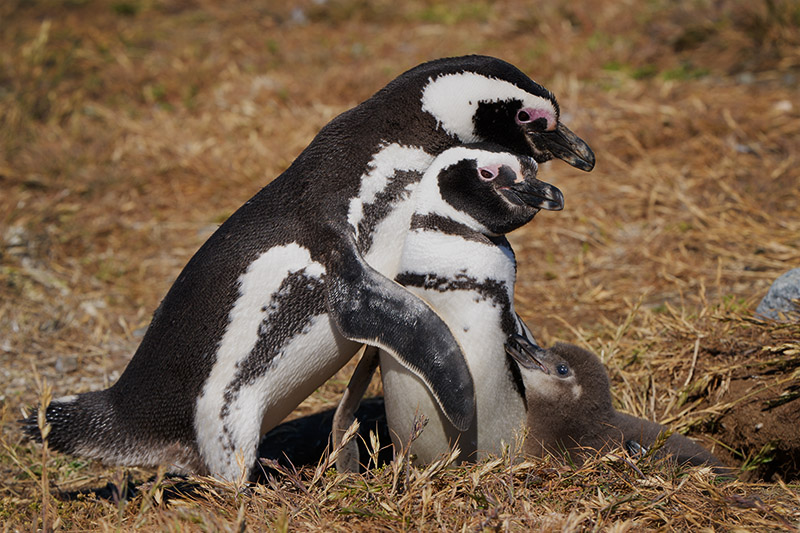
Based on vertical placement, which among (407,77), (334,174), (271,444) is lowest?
(271,444)

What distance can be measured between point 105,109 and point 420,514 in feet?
20.1

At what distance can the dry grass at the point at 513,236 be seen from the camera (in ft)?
7.95

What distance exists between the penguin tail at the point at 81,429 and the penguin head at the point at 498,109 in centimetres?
158

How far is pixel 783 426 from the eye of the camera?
10.5 feet

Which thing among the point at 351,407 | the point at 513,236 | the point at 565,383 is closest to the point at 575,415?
the point at 565,383

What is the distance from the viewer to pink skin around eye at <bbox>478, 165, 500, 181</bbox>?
9.04 ft

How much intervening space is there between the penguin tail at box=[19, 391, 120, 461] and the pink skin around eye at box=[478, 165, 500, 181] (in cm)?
154

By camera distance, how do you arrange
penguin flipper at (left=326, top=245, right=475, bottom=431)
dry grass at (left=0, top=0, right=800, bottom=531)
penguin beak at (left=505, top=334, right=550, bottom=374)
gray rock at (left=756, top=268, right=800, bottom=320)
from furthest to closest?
gray rock at (left=756, top=268, right=800, bottom=320) < penguin beak at (left=505, top=334, right=550, bottom=374) < penguin flipper at (left=326, top=245, right=475, bottom=431) < dry grass at (left=0, top=0, right=800, bottom=531)

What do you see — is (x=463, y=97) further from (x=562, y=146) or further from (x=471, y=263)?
(x=471, y=263)

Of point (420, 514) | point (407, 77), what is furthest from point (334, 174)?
point (420, 514)

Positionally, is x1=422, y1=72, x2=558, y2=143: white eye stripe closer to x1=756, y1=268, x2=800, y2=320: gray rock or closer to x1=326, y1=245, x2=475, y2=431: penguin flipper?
x1=326, y1=245, x2=475, y2=431: penguin flipper

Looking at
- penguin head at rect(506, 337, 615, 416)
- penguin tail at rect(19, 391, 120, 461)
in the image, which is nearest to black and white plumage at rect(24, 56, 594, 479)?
penguin tail at rect(19, 391, 120, 461)

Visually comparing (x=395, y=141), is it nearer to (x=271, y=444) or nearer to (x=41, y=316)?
(x=271, y=444)

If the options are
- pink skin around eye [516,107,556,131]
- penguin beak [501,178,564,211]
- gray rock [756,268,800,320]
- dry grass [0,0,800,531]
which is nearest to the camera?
dry grass [0,0,800,531]
